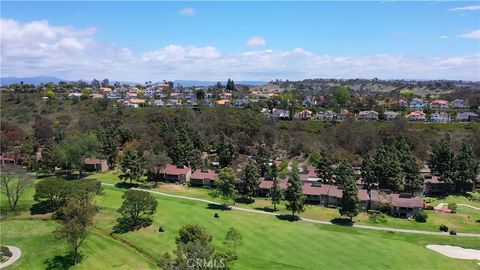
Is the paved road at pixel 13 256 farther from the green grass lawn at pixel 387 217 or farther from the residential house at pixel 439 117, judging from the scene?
the residential house at pixel 439 117

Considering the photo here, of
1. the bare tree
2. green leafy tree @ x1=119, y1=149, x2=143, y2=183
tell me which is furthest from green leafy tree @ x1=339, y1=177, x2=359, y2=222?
the bare tree

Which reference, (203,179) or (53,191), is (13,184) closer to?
(53,191)

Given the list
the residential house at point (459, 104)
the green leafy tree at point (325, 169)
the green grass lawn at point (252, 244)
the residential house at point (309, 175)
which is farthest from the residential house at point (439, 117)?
the green grass lawn at point (252, 244)

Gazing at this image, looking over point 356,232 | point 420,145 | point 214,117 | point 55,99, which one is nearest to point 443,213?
point 356,232

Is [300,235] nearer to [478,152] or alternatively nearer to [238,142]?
[238,142]

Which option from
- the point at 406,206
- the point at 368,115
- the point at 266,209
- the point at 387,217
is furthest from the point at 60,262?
the point at 368,115
